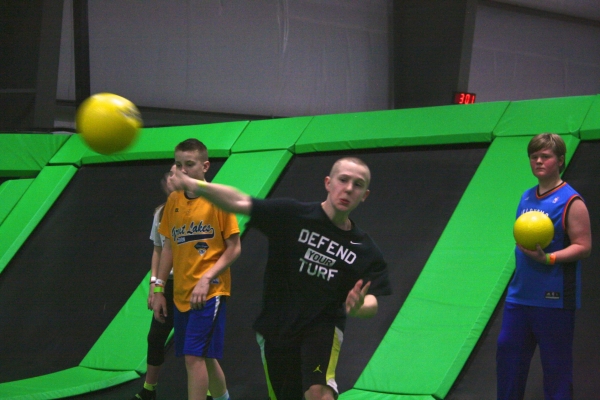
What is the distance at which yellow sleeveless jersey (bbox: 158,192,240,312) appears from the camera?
4246mm

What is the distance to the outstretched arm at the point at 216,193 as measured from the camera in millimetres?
3117

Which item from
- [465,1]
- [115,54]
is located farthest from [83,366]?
[465,1]

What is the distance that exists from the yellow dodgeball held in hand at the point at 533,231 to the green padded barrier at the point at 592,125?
188 centimetres

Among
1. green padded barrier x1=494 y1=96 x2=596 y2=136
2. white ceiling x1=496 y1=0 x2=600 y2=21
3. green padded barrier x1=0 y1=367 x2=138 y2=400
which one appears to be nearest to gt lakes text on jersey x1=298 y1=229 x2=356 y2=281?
green padded barrier x1=0 y1=367 x2=138 y2=400

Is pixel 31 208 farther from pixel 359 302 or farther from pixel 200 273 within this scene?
pixel 359 302

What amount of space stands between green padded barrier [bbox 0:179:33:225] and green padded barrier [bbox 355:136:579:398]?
175 inches

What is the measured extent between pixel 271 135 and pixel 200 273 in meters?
2.86

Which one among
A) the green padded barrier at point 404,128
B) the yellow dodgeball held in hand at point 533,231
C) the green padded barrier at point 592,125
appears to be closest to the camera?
the yellow dodgeball held in hand at point 533,231

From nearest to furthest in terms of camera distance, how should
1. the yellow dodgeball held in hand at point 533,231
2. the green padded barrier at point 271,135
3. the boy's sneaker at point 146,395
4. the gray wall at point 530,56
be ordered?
the yellow dodgeball held in hand at point 533,231, the boy's sneaker at point 146,395, the green padded barrier at point 271,135, the gray wall at point 530,56

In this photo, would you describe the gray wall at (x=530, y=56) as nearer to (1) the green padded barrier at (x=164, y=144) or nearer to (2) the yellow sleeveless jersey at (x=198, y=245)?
(1) the green padded barrier at (x=164, y=144)

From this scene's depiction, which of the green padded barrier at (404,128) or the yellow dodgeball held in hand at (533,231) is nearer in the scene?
the yellow dodgeball held in hand at (533,231)

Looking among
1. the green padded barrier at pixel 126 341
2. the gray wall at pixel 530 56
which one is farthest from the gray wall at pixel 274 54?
the green padded barrier at pixel 126 341

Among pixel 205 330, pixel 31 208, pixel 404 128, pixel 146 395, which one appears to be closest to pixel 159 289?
pixel 205 330

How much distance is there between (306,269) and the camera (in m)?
3.40
